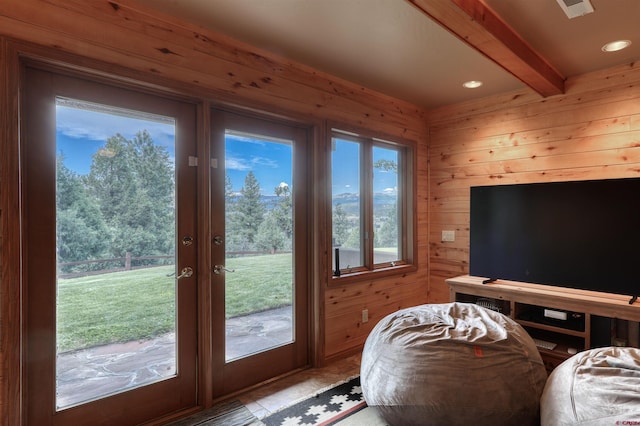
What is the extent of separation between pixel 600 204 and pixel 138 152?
3271 mm

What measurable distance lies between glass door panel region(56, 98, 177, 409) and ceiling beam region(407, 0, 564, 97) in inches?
67.5

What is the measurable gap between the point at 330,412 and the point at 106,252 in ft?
5.56

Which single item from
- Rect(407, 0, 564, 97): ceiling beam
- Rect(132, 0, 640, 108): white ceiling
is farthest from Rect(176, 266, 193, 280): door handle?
Rect(407, 0, 564, 97): ceiling beam

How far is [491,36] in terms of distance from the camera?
6.69ft

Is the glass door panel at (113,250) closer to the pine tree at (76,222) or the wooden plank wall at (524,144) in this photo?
the pine tree at (76,222)

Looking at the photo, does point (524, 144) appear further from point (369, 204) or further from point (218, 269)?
point (218, 269)

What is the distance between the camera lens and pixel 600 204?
260 centimetres

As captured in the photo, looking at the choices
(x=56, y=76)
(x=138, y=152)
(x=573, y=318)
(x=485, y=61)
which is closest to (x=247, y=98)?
(x=138, y=152)

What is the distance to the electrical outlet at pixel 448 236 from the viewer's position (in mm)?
3715

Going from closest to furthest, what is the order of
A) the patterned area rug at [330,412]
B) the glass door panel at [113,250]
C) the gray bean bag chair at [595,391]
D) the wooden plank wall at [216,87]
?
the gray bean bag chair at [595,391], the wooden plank wall at [216,87], the glass door panel at [113,250], the patterned area rug at [330,412]

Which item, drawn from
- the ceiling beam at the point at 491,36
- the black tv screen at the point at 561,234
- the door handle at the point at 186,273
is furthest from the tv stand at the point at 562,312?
the door handle at the point at 186,273

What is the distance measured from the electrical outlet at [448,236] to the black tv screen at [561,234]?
370 millimetres

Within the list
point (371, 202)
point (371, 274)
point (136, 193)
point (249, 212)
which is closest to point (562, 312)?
point (371, 274)

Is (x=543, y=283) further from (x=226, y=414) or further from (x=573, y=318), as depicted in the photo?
(x=226, y=414)
